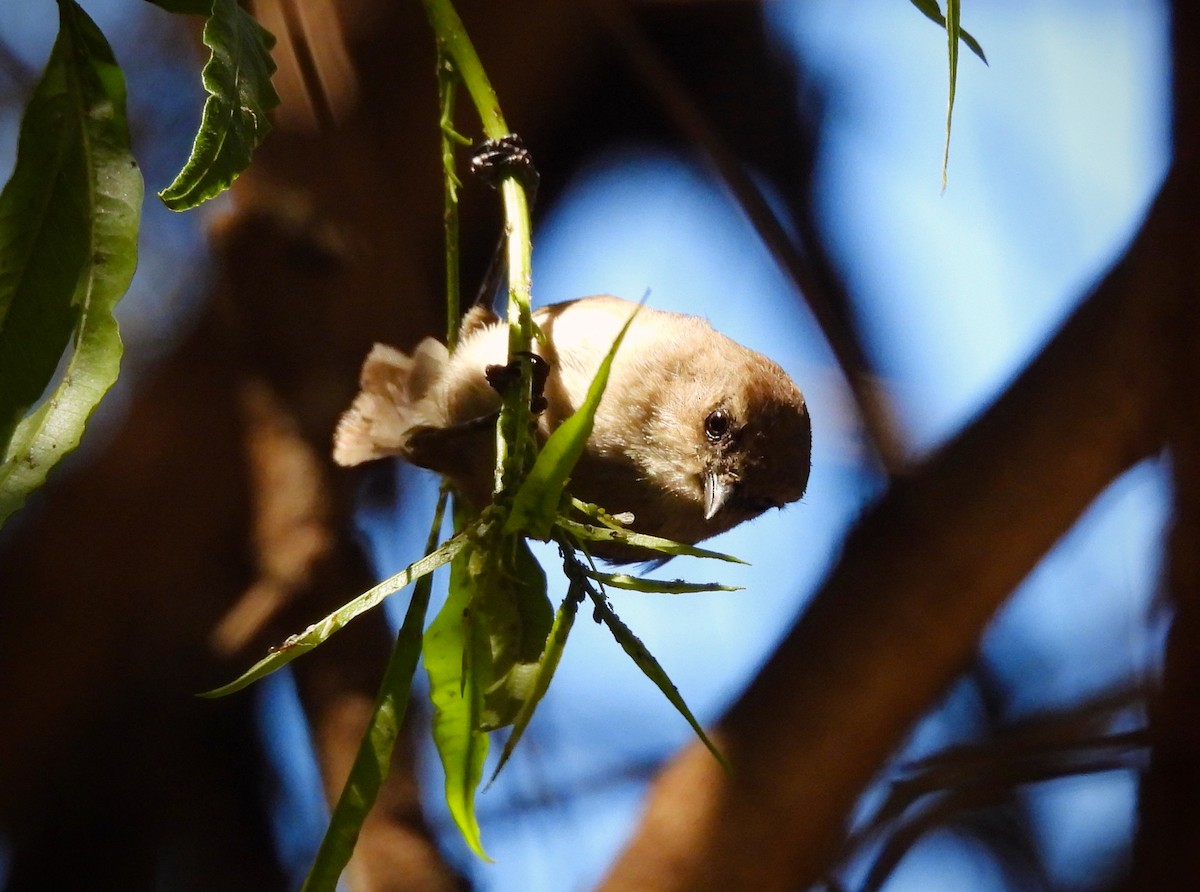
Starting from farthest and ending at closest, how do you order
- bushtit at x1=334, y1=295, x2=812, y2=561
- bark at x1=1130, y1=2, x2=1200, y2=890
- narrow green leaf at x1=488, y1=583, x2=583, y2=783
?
1. bark at x1=1130, y1=2, x2=1200, y2=890
2. bushtit at x1=334, y1=295, x2=812, y2=561
3. narrow green leaf at x1=488, y1=583, x2=583, y2=783

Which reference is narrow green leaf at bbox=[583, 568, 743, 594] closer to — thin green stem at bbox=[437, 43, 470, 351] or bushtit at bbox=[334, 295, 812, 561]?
thin green stem at bbox=[437, 43, 470, 351]

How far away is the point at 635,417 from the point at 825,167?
143 cm

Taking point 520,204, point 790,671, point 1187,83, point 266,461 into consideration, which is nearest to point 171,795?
point 266,461

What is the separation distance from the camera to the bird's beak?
1.59 meters

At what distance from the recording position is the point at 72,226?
3.23ft

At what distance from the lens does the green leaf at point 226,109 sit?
0.79m

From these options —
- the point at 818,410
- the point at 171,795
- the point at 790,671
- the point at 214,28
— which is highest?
the point at 818,410

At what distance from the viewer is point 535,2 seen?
2.33m

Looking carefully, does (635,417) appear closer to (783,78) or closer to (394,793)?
(394,793)

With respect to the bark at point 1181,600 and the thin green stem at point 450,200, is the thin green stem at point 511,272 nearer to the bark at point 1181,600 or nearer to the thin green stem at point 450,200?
the thin green stem at point 450,200

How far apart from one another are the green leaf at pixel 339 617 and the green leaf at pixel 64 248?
0.26 meters

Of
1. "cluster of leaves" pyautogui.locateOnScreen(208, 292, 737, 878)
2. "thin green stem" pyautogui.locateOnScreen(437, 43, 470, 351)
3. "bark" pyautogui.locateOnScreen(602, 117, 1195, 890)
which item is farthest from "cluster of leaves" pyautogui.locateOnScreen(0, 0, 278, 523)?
"bark" pyautogui.locateOnScreen(602, 117, 1195, 890)

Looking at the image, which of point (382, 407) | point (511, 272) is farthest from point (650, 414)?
point (511, 272)

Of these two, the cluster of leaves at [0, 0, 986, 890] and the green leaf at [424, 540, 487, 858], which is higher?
the cluster of leaves at [0, 0, 986, 890]
